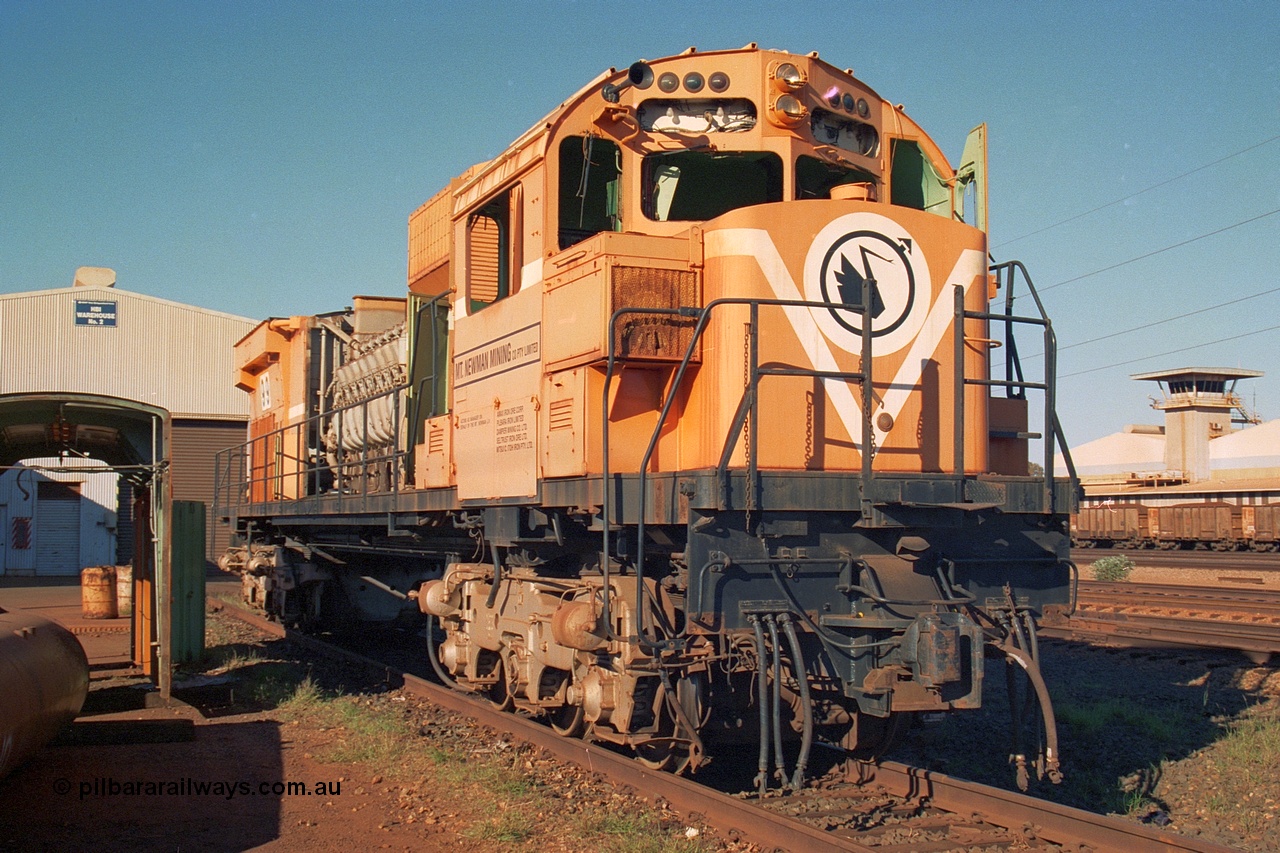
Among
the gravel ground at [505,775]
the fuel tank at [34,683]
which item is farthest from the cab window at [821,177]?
the fuel tank at [34,683]

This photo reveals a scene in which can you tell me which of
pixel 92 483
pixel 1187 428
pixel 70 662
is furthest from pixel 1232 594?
pixel 1187 428

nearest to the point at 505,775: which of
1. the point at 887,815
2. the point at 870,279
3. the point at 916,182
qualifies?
the point at 887,815

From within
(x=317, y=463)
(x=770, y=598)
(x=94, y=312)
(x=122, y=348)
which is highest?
(x=94, y=312)

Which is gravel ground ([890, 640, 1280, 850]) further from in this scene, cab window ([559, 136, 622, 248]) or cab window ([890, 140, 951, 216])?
cab window ([559, 136, 622, 248])

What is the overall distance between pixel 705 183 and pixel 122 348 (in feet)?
101

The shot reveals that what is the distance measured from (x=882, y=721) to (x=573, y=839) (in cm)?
215

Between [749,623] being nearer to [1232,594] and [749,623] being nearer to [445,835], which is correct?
[445,835]

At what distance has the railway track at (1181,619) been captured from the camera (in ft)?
39.6

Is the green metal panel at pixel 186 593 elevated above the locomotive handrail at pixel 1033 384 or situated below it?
below

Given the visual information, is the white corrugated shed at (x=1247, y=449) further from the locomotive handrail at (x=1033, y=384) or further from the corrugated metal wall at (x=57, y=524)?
the locomotive handrail at (x=1033, y=384)

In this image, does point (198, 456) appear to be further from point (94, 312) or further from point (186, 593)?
point (186, 593)

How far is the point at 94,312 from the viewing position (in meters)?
32.8

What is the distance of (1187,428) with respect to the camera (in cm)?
6188

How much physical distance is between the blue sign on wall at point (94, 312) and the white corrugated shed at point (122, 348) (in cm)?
3
